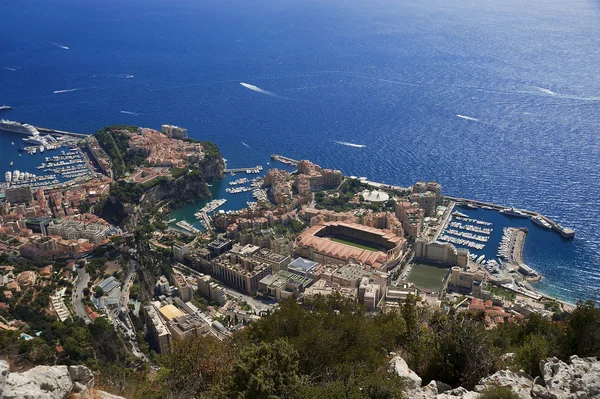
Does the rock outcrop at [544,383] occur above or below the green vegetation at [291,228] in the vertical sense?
above

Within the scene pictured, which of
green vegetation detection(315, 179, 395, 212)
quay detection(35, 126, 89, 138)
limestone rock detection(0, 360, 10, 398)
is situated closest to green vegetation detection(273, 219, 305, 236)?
green vegetation detection(315, 179, 395, 212)

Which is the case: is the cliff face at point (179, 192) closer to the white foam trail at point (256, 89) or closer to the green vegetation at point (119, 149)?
the green vegetation at point (119, 149)

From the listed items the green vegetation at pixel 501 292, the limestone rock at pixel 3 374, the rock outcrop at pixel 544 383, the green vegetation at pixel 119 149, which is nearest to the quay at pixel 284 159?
the green vegetation at pixel 119 149

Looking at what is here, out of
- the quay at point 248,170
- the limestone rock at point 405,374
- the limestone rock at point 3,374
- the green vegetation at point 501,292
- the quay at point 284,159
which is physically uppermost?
the limestone rock at point 3,374

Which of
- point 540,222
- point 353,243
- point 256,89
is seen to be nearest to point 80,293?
point 353,243

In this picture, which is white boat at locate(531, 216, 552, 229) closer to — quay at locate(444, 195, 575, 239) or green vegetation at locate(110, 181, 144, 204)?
quay at locate(444, 195, 575, 239)
